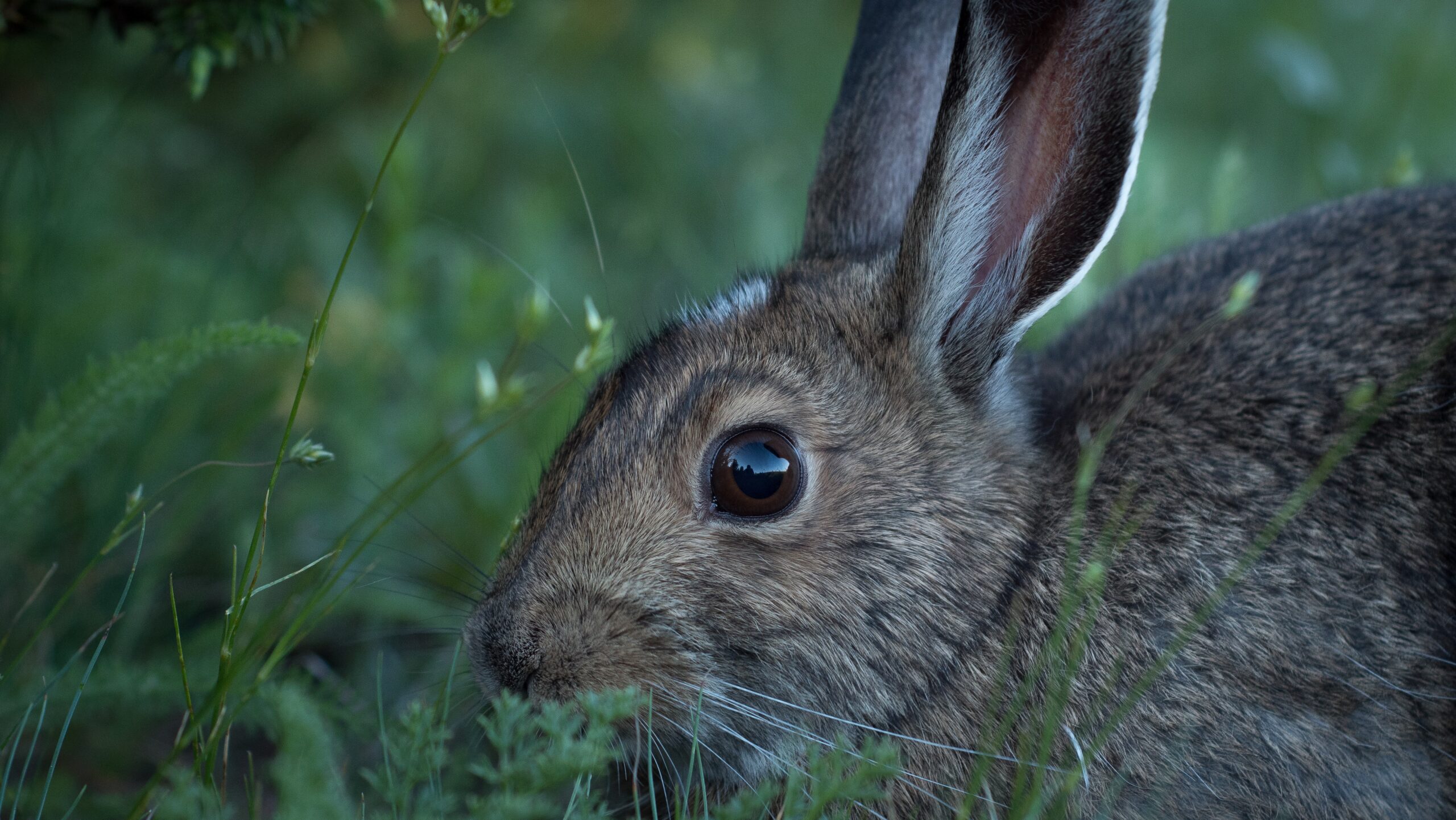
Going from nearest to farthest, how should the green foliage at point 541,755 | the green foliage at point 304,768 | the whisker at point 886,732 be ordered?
the green foliage at point 304,768, the green foliage at point 541,755, the whisker at point 886,732

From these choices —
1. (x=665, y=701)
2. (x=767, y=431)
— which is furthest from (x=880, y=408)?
(x=665, y=701)

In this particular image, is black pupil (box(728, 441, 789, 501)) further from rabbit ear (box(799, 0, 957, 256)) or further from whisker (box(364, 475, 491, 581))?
rabbit ear (box(799, 0, 957, 256))

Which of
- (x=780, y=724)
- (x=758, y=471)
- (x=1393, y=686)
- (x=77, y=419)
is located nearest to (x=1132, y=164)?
(x=758, y=471)

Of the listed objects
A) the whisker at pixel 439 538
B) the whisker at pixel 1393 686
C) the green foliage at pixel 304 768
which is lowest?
the green foliage at pixel 304 768

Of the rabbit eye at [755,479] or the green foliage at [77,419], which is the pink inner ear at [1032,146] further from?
the green foliage at [77,419]

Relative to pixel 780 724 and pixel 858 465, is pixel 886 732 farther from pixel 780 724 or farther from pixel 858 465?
pixel 858 465

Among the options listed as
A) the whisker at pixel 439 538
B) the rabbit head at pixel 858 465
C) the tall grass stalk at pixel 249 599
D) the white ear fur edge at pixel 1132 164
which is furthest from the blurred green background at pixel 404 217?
the white ear fur edge at pixel 1132 164

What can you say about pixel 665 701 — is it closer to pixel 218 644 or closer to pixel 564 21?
pixel 218 644

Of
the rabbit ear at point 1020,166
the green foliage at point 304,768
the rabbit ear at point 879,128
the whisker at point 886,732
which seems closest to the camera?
the green foliage at point 304,768

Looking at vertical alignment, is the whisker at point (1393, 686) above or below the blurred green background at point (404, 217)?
below
